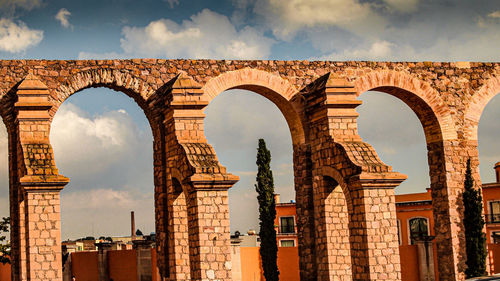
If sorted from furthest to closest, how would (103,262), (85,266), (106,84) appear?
(85,266) < (103,262) < (106,84)

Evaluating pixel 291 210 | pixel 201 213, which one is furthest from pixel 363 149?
pixel 291 210

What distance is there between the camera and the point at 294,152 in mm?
16797

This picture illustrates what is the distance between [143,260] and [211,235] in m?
5.93

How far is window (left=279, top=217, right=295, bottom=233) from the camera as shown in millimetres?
33625

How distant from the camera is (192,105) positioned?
14953 millimetres

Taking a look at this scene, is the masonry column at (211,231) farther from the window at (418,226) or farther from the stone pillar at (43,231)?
the window at (418,226)

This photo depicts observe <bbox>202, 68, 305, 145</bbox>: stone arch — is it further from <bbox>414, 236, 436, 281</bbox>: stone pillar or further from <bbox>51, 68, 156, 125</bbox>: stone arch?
<bbox>414, 236, 436, 281</bbox>: stone pillar

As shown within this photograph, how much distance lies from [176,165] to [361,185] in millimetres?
3699

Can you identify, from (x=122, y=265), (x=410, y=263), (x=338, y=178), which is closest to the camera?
(x=338, y=178)

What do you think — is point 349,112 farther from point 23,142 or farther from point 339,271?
point 23,142

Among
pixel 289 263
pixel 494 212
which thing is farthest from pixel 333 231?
pixel 494 212

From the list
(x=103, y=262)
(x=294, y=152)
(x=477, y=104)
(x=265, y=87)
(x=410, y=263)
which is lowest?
(x=410, y=263)

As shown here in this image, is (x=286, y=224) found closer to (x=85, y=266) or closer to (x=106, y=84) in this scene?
(x=85, y=266)

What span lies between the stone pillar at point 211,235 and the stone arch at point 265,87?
3188 millimetres
